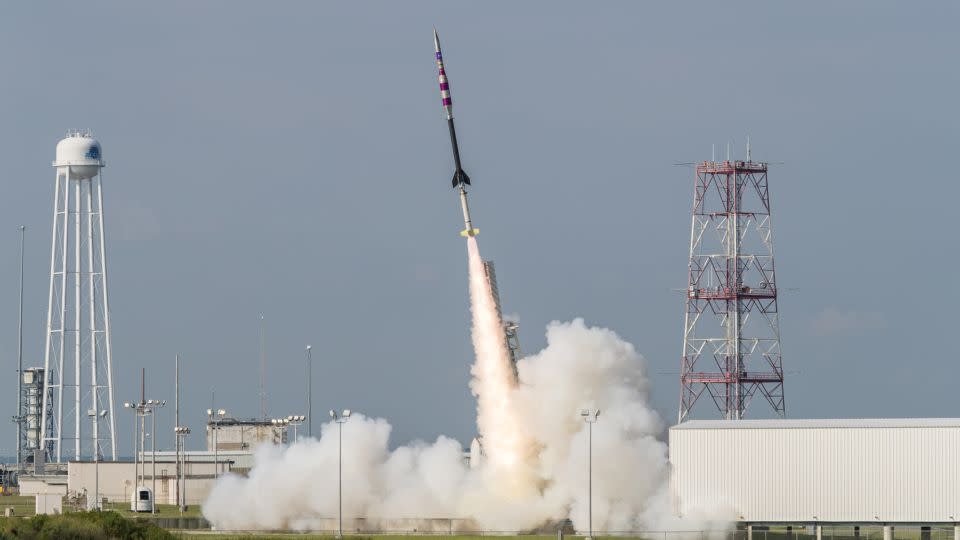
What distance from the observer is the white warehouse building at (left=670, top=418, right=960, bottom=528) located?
80.0 meters

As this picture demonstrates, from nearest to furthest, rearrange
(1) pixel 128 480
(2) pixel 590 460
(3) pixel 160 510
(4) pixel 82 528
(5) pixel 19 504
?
(4) pixel 82 528 < (2) pixel 590 460 < (3) pixel 160 510 < (5) pixel 19 504 < (1) pixel 128 480

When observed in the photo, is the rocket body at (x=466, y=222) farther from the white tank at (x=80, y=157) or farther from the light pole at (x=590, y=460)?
the white tank at (x=80, y=157)

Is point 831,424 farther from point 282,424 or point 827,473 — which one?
point 282,424

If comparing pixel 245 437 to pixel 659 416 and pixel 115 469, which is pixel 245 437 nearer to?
pixel 115 469

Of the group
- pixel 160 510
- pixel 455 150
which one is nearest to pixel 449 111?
pixel 455 150

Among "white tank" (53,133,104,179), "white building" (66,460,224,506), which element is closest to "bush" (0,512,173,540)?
"white building" (66,460,224,506)

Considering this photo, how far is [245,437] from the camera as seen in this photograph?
495 ft

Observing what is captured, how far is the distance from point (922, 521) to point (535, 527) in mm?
16145

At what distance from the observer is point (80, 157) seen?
14275 cm

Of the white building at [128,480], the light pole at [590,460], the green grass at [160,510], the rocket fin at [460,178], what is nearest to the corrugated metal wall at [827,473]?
the light pole at [590,460]

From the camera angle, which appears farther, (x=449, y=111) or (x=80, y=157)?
(x=80, y=157)

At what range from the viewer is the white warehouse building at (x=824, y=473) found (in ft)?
262

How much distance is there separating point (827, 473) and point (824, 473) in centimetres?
13

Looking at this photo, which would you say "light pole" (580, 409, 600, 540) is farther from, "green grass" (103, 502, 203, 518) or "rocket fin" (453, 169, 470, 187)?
"green grass" (103, 502, 203, 518)
